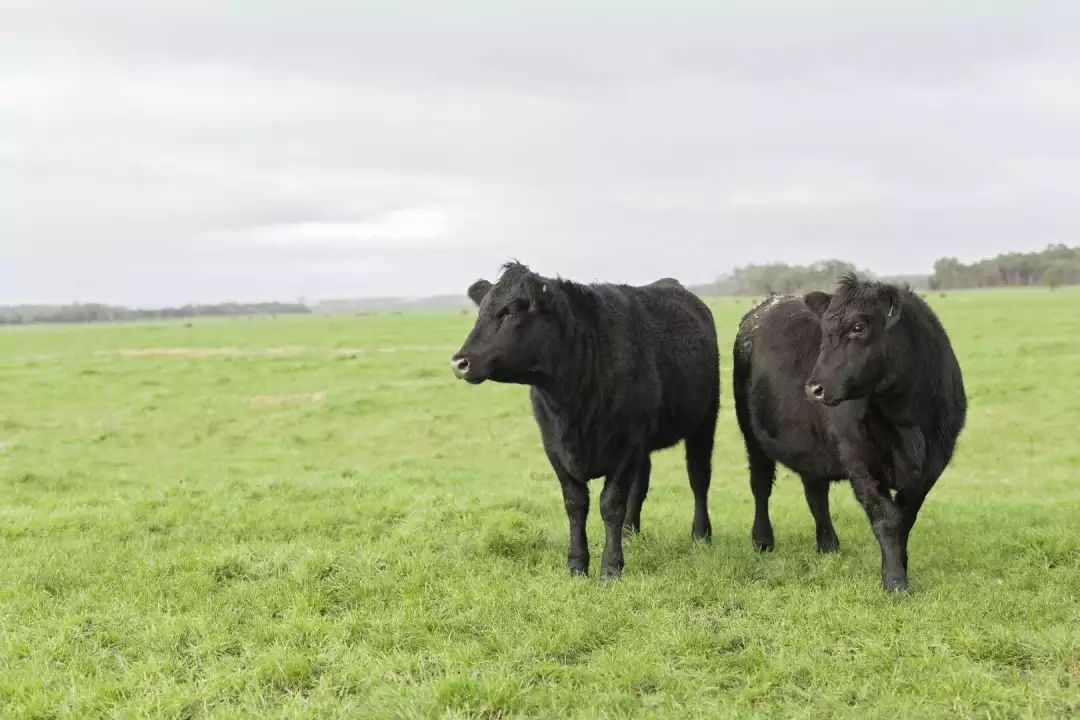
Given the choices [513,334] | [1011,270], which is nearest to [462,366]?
[513,334]

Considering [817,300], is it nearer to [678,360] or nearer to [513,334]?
[678,360]

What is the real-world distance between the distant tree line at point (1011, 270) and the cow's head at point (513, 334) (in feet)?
413

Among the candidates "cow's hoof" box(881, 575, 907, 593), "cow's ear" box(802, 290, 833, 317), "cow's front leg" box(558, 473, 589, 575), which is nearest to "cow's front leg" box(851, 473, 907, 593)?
"cow's hoof" box(881, 575, 907, 593)

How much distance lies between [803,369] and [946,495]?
5.52 metres

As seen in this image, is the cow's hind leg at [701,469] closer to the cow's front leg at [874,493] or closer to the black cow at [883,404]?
the black cow at [883,404]

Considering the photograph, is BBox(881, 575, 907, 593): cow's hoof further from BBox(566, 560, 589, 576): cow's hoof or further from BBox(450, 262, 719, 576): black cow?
BBox(566, 560, 589, 576): cow's hoof

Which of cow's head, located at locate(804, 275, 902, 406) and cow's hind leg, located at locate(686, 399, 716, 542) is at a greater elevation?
cow's head, located at locate(804, 275, 902, 406)

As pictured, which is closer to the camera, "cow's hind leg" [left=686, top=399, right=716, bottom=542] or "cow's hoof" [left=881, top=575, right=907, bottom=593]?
"cow's hoof" [left=881, top=575, right=907, bottom=593]

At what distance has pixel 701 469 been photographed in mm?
8672

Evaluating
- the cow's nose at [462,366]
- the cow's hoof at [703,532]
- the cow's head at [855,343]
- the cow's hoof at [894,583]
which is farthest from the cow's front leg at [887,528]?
the cow's nose at [462,366]

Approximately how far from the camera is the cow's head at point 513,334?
662 cm

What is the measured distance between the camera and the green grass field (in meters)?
4.80

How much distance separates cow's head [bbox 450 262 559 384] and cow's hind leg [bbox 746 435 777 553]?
8.61ft

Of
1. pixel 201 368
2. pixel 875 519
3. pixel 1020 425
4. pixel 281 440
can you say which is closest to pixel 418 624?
pixel 875 519
